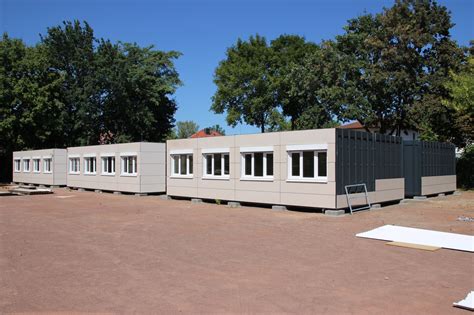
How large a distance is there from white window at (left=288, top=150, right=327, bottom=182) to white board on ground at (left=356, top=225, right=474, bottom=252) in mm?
4797

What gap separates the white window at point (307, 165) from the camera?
17.3m

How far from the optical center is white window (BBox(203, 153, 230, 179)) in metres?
21.5

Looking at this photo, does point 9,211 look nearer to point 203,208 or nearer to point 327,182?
point 203,208

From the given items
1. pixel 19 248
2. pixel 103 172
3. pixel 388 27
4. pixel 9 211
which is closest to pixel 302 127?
pixel 388 27

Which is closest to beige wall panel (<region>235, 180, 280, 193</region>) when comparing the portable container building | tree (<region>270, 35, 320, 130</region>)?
the portable container building

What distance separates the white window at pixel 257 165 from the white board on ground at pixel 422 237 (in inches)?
291

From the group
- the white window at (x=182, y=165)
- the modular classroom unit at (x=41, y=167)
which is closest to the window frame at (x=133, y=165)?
the white window at (x=182, y=165)

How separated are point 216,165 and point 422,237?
1237 cm

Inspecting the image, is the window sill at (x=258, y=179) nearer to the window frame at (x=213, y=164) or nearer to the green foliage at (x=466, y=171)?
the window frame at (x=213, y=164)

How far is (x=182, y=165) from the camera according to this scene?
80.3 ft

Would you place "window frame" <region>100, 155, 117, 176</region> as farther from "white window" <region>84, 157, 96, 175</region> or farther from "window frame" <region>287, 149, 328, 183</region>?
"window frame" <region>287, 149, 328, 183</region>

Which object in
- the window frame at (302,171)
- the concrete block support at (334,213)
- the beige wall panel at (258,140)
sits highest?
the beige wall panel at (258,140)

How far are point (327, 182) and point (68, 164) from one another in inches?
975

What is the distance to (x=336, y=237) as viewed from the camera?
11.5 meters
